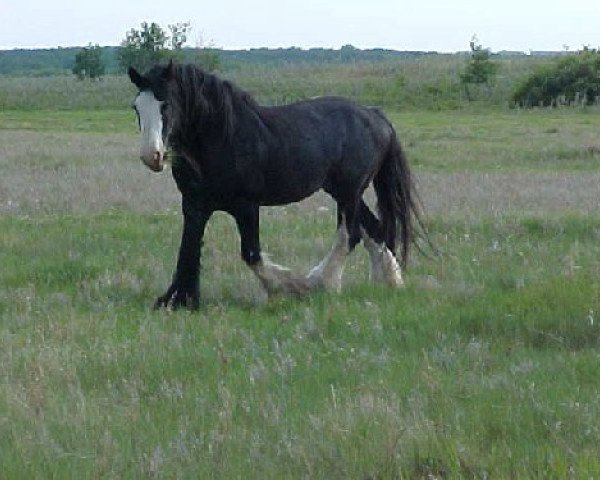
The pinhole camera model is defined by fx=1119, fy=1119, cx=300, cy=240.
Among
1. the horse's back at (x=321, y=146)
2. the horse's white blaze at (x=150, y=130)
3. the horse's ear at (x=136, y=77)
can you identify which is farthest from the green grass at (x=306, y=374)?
the horse's ear at (x=136, y=77)

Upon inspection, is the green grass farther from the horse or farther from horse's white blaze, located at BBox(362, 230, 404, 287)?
the horse

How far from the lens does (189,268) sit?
27.2ft

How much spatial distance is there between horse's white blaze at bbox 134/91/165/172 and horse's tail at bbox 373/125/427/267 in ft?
8.86

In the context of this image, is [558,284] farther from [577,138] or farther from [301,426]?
[577,138]

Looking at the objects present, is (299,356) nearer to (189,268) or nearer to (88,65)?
(189,268)

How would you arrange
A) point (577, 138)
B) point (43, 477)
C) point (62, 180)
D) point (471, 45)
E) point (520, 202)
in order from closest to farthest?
1. point (43, 477)
2. point (520, 202)
3. point (62, 180)
4. point (577, 138)
5. point (471, 45)

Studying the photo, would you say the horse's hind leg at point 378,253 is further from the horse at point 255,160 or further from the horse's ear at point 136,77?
the horse's ear at point 136,77

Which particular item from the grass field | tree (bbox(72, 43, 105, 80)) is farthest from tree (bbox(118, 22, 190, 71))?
the grass field

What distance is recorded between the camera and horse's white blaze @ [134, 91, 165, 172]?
24.3 ft

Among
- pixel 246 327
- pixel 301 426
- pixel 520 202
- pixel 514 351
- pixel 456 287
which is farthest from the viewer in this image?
pixel 520 202

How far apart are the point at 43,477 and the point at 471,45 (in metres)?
59.2

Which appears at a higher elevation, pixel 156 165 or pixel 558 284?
pixel 156 165

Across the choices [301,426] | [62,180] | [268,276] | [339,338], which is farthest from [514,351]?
[62,180]

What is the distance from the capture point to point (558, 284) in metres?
7.71
